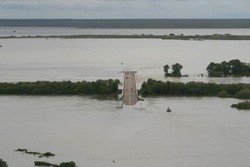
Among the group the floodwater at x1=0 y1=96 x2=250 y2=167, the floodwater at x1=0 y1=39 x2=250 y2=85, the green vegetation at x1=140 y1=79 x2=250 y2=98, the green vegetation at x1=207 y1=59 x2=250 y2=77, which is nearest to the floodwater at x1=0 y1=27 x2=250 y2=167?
the floodwater at x1=0 y1=96 x2=250 y2=167

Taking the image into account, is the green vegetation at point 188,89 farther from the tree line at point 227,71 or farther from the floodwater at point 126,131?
the tree line at point 227,71

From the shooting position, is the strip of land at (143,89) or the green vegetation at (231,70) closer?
the strip of land at (143,89)

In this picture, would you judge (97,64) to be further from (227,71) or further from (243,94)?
(243,94)

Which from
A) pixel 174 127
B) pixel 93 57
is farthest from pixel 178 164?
pixel 93 57

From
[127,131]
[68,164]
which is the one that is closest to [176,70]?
[127,131]

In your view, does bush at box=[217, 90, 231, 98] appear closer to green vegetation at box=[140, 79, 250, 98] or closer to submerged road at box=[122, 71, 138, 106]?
green vegetation at box=[140, 79, 250, 98]

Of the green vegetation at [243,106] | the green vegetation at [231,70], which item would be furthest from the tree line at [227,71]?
the green vegetation at [243,106]

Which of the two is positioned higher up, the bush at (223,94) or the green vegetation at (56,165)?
the bush at (223,94)
